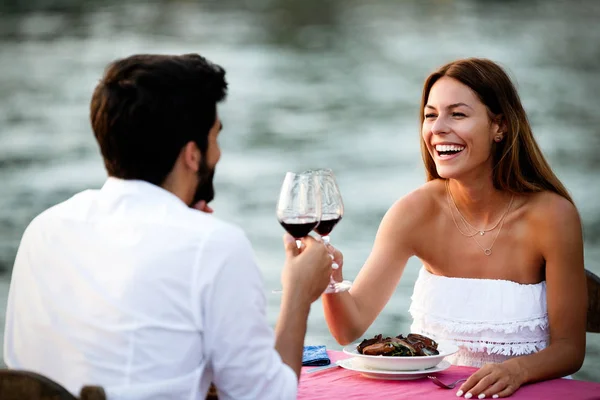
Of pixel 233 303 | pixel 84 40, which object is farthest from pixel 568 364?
pixel 84 40

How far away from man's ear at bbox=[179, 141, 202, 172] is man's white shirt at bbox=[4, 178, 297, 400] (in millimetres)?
75

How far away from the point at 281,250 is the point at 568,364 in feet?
20.9

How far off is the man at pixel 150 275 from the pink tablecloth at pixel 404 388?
35 centimetres

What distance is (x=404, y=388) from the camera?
77.5 inches

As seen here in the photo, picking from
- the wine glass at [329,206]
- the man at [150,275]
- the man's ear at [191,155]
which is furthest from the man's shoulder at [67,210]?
the wine glass at [329,206]

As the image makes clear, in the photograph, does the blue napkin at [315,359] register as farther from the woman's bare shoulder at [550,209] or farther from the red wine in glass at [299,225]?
the woman's bare shoulder at [550,209]

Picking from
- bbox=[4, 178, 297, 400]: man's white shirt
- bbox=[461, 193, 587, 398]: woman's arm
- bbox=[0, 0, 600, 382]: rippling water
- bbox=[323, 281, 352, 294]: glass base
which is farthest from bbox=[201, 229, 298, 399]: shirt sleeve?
bbox=[0, 0, 600, 382]: rippling water

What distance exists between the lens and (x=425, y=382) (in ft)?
6.59

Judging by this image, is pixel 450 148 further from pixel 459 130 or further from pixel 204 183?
pixel 204 183

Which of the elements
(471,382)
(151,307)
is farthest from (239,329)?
(471,382)

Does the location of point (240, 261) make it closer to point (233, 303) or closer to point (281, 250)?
→ point (233, 303)

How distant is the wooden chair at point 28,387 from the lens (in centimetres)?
130

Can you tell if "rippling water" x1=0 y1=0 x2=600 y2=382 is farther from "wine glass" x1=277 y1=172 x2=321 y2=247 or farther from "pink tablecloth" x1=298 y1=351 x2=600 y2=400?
"wine glass" x1=277 y1=172 x2=321 y2=247

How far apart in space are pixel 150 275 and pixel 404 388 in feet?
2.45
